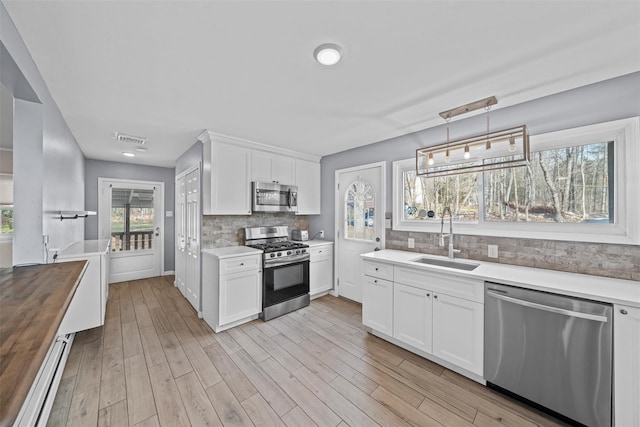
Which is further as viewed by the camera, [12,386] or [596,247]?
[596,247]

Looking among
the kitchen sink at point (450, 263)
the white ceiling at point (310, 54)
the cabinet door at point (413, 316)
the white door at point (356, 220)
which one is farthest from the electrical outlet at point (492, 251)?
the white ceiling at point (310, 54)

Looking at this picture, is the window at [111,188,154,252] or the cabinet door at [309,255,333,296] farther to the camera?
the window at [111,188,154,252]

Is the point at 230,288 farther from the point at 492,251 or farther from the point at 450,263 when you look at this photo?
the point at 492,251

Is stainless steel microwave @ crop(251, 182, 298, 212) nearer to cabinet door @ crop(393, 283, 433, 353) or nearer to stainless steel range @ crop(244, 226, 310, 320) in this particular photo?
stainless steel range @ crop(244, 226, 310, 320)

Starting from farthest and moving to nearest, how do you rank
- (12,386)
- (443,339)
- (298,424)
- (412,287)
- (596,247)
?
(412,287), (443,339), (596,247), (298,424), (12,386)

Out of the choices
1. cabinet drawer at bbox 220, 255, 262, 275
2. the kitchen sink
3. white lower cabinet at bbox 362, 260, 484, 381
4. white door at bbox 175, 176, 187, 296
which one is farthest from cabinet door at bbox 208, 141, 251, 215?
the kitchen sink

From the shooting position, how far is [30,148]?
1794mm

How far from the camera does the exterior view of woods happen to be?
1.99 m

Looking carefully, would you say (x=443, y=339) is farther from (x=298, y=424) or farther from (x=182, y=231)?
(x=182, y=231)

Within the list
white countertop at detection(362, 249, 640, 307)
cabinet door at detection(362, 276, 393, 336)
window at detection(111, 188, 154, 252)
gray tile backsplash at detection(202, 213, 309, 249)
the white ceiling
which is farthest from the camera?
window at detection(111, 188, 154, 252)

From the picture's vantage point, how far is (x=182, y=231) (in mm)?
4074

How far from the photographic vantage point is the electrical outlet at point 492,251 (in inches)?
95.8

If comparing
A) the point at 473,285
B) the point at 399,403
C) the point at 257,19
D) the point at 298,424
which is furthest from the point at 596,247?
the point at 257,19

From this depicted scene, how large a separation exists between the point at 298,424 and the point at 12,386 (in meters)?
1.57
